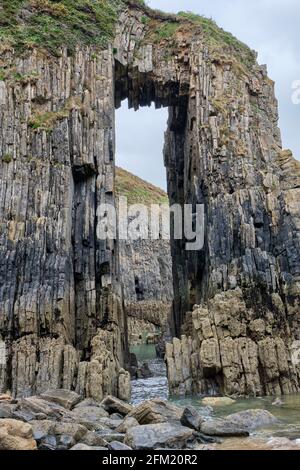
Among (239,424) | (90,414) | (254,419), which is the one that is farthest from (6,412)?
(254,419)

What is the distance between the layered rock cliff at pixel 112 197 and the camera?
2338cm

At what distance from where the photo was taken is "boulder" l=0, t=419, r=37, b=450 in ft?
28.9

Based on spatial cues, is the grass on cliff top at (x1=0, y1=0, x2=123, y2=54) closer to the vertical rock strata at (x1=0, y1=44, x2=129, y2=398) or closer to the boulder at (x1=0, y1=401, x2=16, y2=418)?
the vertical rock strata at (x1=0, y1=44, x2=129, y2=398)

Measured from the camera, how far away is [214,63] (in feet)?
119

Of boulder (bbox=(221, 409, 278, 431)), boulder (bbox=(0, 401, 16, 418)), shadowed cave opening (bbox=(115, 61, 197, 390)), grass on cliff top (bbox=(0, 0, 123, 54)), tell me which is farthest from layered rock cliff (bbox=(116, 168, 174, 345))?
boulder (bbox=(0, 401, 16, 418))

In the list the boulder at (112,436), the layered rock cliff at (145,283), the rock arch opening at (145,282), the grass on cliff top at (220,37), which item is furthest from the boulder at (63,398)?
the layered rock cliff at (145,283)

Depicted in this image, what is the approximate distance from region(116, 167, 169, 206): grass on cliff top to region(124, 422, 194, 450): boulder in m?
73.0

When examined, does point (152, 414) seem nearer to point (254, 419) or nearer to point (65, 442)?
point (254, 419)

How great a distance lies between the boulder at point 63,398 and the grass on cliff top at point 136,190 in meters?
66.2

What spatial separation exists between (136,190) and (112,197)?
191 ft

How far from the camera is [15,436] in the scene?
9109 mm
